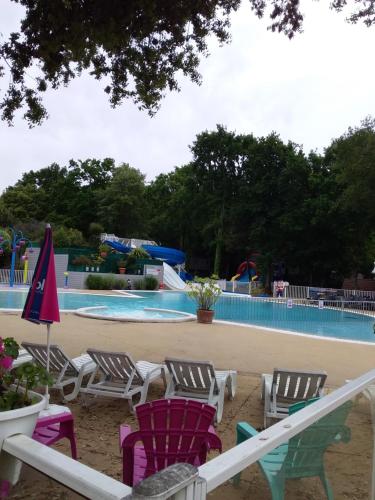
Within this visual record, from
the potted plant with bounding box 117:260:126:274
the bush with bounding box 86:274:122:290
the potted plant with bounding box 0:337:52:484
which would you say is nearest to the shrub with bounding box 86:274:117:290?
the bush with bounding box 86:274:122:290

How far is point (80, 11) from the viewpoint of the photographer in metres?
6.16

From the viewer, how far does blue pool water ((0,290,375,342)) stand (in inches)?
687

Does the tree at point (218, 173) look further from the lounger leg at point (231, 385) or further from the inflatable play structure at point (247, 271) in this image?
the lounger leg at point (231, 385)

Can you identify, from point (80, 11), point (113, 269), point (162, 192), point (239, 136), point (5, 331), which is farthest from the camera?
point (162, 192)

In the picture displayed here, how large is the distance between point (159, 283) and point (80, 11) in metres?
27.8

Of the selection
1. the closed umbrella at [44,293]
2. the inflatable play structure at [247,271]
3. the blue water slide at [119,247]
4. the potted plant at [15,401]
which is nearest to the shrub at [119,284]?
the blue water slide at [119,247]

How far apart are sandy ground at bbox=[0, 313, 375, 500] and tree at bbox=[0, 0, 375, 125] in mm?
4593

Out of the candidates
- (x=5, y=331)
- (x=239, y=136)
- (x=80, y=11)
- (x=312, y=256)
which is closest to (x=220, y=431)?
(x=80, y=11)

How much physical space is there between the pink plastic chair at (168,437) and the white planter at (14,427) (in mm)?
544

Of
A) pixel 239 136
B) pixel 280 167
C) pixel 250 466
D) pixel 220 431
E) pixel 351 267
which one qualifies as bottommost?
pixel 220 431

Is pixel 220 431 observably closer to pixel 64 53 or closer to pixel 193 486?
pixel 193 486

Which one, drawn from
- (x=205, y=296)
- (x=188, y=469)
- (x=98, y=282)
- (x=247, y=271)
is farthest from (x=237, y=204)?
(x=188, y=469)

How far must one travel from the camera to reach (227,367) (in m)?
8.22

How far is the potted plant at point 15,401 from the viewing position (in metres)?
2.19
